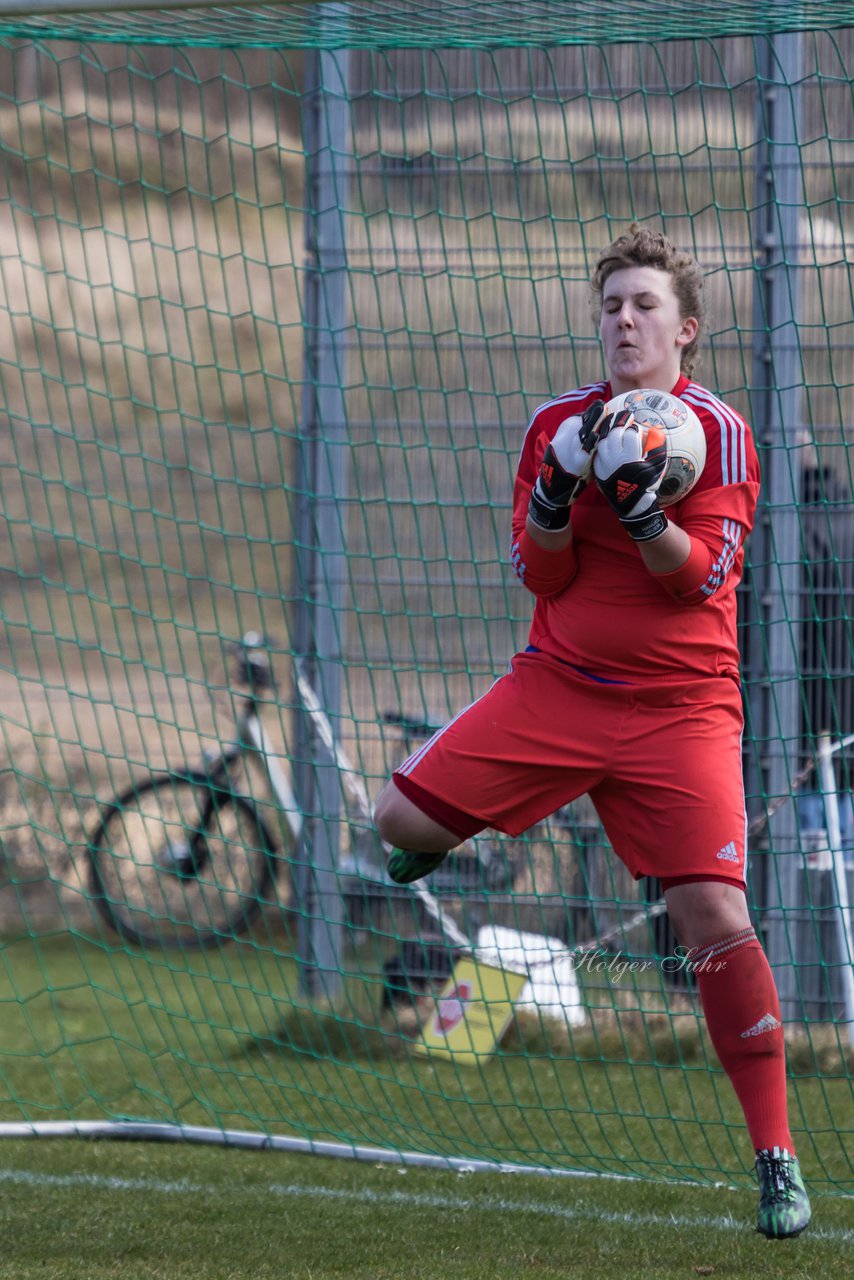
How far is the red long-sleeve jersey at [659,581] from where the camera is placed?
267cm

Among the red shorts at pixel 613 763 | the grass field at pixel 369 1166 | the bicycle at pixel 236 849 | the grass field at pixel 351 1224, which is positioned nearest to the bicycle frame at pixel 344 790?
the bicycle at pixel 236 849

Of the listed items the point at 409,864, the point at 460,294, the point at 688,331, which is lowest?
the point at 409,864

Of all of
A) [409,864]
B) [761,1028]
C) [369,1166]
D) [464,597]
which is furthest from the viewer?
[464,597]

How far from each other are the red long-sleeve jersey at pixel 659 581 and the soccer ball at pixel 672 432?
92 mm

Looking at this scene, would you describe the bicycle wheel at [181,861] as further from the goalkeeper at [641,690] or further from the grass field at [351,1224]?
the goalkeeper at [641,690]

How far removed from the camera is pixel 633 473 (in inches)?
97.0

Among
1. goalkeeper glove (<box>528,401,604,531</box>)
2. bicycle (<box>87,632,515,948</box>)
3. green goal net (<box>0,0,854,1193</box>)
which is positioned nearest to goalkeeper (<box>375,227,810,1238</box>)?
goalkeeper glove (<box>528,401,604,531</box>)

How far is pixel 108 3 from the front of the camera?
9.68ft

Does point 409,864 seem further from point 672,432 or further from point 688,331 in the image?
point 688,331

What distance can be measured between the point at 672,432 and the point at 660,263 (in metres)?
0.39

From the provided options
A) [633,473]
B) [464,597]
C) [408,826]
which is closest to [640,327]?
[633,473]

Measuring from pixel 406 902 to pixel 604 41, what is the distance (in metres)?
2.65

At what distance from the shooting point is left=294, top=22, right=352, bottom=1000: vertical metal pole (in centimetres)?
479

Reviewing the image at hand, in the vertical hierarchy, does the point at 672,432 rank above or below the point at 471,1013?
above
